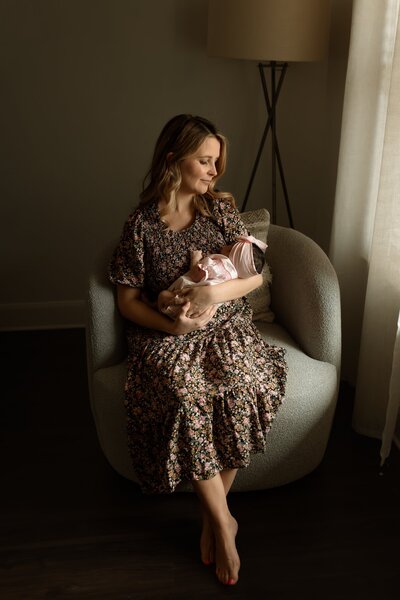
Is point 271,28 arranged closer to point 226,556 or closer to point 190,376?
point 190,376

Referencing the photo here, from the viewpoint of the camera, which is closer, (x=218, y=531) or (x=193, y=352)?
(x=218, y=531)

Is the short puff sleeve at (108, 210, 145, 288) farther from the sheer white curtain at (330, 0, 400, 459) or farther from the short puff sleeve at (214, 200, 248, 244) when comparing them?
the sheer white curtain at (330, 0, 400, 459)

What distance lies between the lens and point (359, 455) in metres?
2.49

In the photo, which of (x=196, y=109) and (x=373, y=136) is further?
(x=196, y=109)

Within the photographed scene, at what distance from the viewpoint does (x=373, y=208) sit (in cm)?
258

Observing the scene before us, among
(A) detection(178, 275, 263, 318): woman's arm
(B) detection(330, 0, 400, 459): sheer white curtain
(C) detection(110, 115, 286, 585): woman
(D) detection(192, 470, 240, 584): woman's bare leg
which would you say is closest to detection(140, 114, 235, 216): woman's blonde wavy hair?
(C) detection(110, 115, 286, 585): woman

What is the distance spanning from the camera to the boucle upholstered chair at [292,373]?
2.19m

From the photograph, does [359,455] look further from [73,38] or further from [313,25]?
[73,38]

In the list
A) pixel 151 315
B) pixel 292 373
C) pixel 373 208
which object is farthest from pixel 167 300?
pixel 373 208

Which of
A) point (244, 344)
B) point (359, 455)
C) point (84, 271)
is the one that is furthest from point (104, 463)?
point (84, 271)

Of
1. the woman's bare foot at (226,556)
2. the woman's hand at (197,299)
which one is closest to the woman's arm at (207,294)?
the woman's hand at (197,299)

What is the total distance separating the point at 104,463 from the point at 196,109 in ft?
5.19

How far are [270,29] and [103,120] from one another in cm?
90

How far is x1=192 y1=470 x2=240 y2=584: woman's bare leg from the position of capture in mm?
1966
